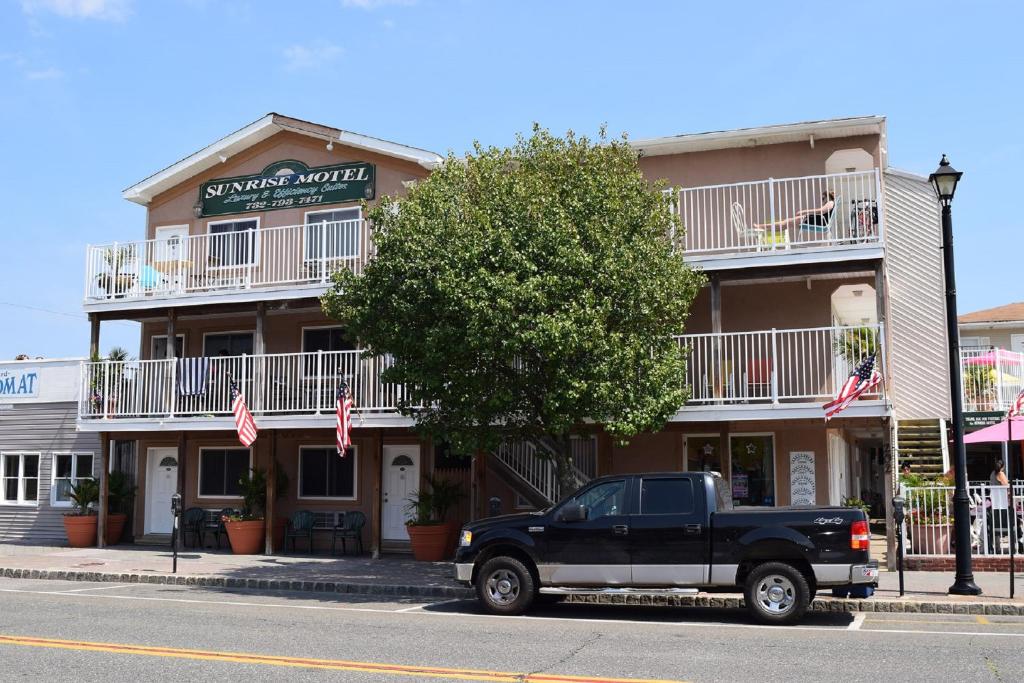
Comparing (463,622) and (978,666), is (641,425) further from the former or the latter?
(978,666)

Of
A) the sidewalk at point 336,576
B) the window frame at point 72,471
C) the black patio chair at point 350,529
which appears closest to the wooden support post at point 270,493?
the sidewalk at point 336,576

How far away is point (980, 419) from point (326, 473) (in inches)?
540

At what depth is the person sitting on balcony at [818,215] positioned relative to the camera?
17.5m

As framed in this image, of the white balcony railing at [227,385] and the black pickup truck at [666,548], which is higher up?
the white balcony railing at [227,385]

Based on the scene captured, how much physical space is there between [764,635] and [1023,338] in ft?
86.8

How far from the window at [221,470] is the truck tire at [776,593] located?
13.8 m

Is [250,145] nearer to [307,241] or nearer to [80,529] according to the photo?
[307,241]

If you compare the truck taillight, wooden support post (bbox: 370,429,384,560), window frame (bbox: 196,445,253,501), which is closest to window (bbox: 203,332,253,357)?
window frame (bbox: 196,445,253,501)

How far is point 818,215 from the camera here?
18.0 metres

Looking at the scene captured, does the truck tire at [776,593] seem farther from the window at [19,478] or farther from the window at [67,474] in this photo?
the window at [19,478]

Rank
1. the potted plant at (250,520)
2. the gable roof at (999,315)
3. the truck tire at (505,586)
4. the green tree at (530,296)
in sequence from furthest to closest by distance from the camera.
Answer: the gable roof at (999,315), the potted plant at (250,520), the green tree at (530,296), the truck tire at (505,586)

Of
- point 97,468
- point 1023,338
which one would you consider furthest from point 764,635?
point 1023,338

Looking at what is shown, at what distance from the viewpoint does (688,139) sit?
19.9 metres

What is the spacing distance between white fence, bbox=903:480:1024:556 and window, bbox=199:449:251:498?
13.7m
